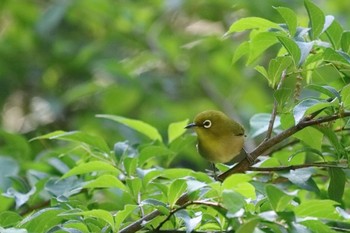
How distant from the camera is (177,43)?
4.57 meters

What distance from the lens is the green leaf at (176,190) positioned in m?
1.48

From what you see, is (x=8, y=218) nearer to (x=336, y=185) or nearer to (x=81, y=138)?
(x=81, y=138)

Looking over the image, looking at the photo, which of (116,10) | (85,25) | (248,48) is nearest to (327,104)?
(248,48)

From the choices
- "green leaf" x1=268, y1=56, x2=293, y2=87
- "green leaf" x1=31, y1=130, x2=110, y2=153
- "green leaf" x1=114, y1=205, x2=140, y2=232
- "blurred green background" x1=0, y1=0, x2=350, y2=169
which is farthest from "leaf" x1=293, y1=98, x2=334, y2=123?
"blurred green background" x1=0, y1=0, x2=350, y2=169

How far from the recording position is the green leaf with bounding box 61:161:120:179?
1783 mm

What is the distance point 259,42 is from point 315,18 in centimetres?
14

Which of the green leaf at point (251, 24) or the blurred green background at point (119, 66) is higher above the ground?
the green leaf at point (251, 24)

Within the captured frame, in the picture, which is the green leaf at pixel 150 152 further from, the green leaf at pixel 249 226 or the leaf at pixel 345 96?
the green leaf at pixel 249 226

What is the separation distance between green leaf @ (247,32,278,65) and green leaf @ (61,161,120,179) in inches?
16.5

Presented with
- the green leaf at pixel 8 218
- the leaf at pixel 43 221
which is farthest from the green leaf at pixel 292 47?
the green leaf at pixel 8 218

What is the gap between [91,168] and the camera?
70.7 inches

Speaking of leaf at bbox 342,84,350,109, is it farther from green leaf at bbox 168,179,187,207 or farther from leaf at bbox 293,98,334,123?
green leaf at bbox 168,179,187,207

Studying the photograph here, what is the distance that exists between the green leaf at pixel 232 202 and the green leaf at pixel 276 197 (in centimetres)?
5

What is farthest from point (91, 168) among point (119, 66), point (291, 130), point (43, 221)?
point (119, 66)
